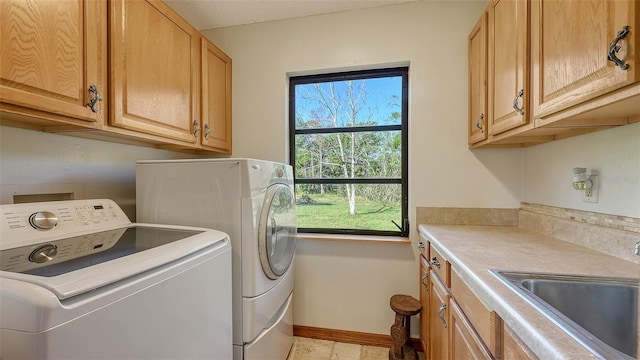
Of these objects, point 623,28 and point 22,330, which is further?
Result: point 623,28

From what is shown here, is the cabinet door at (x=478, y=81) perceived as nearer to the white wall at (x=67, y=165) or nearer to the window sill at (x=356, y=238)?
the window sill at (x=356, y=238)

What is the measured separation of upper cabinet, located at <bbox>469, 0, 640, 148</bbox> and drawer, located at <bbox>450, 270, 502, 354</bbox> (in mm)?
716

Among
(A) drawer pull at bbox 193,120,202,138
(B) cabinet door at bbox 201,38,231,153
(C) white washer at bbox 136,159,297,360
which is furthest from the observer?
(B) cabinet door at bbox 201,38,231,153

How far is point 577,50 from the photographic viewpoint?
0.85 m

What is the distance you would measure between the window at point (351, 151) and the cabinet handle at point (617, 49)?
54.2 inches

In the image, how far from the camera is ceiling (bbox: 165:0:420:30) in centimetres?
193

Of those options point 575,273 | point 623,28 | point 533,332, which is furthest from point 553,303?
point 623,28

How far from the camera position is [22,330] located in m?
0.52

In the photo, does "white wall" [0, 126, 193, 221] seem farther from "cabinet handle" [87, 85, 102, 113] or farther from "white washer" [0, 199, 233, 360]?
"cabinet handle" [87, 85, 102, 113]

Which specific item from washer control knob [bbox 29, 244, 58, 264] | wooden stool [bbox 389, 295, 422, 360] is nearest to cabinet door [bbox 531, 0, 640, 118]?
wooden stool [bbox 389, 295, 422, 360]

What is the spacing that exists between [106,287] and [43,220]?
0.72 meters

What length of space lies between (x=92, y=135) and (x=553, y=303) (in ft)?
6.97

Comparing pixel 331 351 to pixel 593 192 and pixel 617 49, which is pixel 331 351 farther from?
pixel 617 49

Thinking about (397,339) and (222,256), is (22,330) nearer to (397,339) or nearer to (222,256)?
(222,256)
